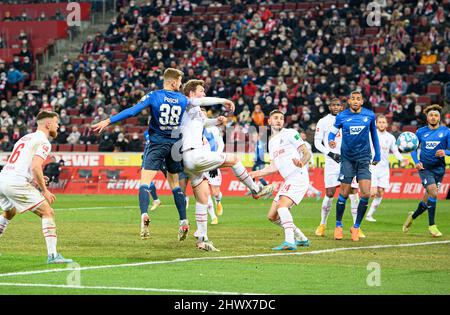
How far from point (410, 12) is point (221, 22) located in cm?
917

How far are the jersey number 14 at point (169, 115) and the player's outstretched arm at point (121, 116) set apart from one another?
0.28 m

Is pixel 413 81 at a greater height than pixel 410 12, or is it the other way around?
pixel 410 12

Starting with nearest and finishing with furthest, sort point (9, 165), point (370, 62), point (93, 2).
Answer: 1. point (9, 165)
2. point (370, 62)
3. point (93, 2)

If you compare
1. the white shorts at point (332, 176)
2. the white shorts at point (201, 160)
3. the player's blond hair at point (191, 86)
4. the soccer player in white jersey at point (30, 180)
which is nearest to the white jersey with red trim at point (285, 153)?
the white shorts at point (201, 160)

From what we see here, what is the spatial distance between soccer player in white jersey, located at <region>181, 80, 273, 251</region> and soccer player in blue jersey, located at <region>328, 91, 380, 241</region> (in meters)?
2.85

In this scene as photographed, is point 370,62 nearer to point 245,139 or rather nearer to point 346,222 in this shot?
point 245,139

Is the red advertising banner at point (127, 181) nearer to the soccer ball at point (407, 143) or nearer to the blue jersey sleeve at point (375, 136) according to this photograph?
the soccer ball at point (407, 143)

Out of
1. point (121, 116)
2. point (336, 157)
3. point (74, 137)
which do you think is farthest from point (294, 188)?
point (74, 137)

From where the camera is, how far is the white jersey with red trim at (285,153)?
14.8m

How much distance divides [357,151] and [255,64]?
23.1m

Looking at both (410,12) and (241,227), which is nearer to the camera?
(241,227)

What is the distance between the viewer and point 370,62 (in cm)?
3666

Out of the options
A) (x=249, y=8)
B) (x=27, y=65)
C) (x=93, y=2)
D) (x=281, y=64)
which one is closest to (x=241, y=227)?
(x=281, y=64)

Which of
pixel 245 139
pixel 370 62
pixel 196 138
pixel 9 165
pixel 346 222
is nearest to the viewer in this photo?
pixel 9 165
